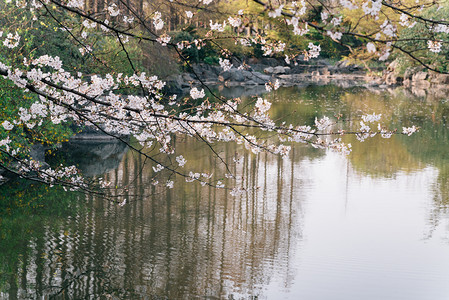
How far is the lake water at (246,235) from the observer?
6973 millimetres

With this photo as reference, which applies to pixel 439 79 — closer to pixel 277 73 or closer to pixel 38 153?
pixel 277 73

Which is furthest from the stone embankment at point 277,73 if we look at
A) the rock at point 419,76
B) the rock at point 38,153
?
the rock at point 38,153

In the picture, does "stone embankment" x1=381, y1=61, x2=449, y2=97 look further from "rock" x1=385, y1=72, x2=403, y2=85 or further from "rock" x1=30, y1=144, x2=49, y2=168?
"rock" x1=30, y1=144, x2=49, y2=168

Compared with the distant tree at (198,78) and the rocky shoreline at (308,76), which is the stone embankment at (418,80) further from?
the distant tree at (198,78)

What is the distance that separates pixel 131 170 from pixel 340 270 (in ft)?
23.7

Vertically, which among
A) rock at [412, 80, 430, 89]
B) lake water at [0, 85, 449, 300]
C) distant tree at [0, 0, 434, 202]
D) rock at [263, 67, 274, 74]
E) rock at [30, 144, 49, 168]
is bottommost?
lake water at [0, 85, 449, 300]

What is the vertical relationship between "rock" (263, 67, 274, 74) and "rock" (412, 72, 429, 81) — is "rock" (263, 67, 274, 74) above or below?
above

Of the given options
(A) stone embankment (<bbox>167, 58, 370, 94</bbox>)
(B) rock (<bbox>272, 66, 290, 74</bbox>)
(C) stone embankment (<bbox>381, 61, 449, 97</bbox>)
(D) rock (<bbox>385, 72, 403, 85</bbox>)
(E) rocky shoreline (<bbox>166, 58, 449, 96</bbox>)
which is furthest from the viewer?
(B) rock (<bbox>272, 66, 290, 74</bbox>)

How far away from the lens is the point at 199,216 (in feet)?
32.0

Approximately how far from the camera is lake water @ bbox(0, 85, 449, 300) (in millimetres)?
6973

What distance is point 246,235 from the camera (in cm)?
884

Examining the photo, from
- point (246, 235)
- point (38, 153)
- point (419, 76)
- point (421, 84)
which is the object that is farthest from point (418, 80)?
point (246, 235)

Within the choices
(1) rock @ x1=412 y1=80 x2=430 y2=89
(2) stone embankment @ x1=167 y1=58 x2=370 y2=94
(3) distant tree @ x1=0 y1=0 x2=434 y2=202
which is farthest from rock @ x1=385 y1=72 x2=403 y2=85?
(3) distant tree @ x1=0 y1=0 x2=434 y2=202

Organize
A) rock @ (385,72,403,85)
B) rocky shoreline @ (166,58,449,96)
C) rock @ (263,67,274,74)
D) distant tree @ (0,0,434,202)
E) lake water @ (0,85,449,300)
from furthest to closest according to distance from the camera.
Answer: rock @ (263,67,274,74)
rock @ (385,72,403,85)
rocky shoreline @ (166,58,449,96)
lake water @ (0,85,449,300)
distant tree @ (0,0,434,202)
